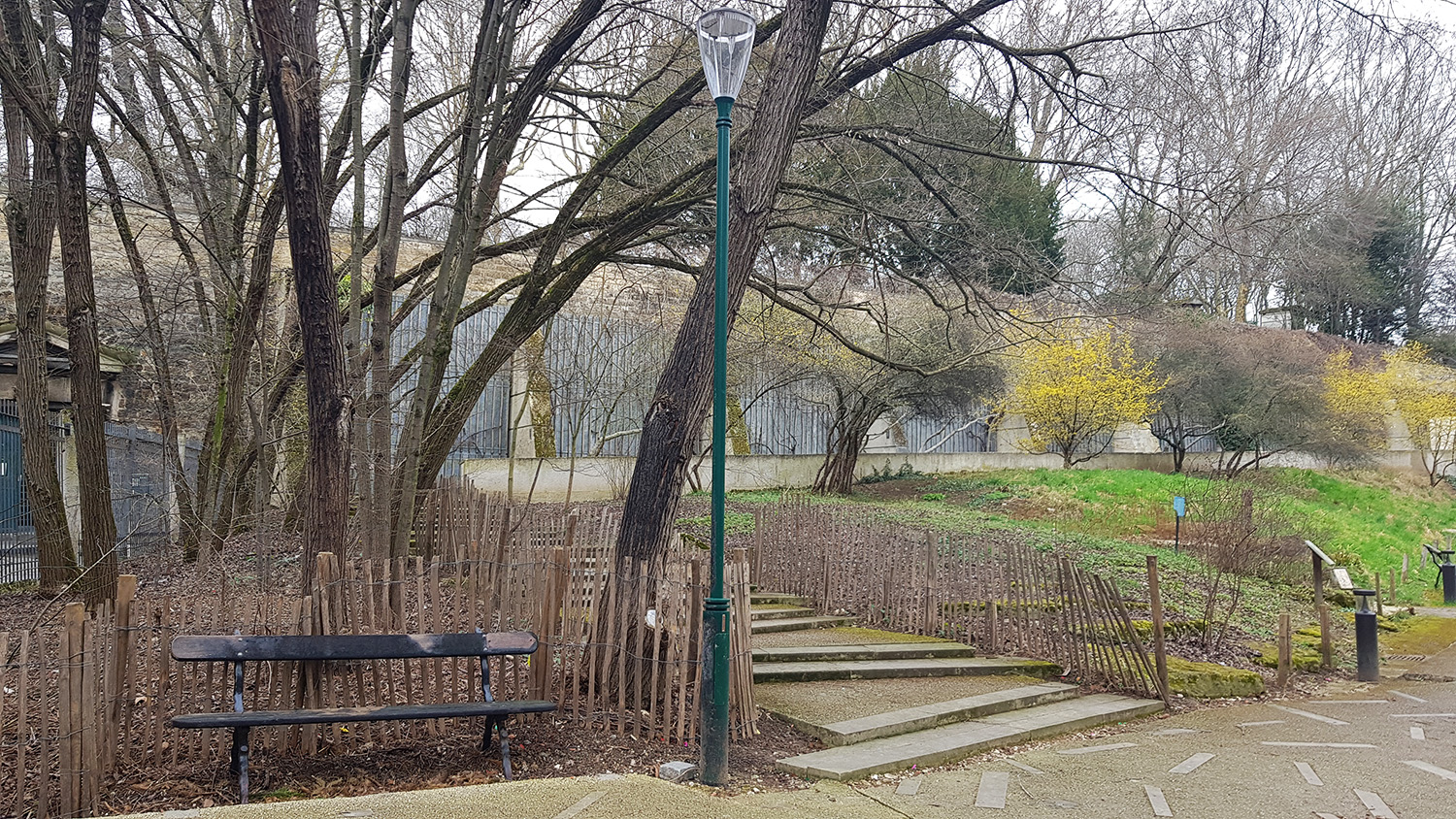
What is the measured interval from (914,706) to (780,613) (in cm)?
303

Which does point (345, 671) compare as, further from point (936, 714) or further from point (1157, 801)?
point (1157, 801)

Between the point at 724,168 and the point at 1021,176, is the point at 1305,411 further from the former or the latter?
the point at 724,168

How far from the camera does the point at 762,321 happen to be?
19500 millimetres

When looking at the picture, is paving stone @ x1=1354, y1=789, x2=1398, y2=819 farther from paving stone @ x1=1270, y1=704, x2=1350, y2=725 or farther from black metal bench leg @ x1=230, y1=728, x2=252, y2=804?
black metal bench leg @ x1=230, y1=728, x2=252, y2=804

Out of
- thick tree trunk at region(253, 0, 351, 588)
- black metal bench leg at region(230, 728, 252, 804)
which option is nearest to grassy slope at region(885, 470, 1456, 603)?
thick tree trunk at region(253, 0, 351, 588)

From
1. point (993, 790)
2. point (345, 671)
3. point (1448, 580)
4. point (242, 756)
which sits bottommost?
point (1448, 580)

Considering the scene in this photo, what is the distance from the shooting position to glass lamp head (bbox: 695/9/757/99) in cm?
571

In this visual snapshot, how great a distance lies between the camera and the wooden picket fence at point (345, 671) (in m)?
4.83

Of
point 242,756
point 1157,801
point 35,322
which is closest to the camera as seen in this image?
point 242,756

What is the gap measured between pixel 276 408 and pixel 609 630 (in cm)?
816

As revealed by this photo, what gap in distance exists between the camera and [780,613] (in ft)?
33.6

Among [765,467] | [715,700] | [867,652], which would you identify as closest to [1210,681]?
[867,652]

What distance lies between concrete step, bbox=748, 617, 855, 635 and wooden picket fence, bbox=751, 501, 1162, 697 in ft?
0.96

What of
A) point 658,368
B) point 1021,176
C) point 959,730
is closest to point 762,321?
point 658,368
